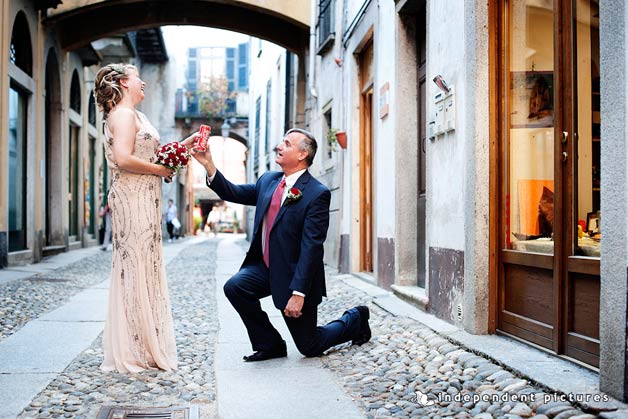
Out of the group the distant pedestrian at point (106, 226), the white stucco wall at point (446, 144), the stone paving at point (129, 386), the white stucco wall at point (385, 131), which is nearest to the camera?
the stone paving at point (129, 386)

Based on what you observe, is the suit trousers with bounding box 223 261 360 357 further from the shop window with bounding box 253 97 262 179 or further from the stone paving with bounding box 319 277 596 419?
the shop window with bounding box 253 97 262 179

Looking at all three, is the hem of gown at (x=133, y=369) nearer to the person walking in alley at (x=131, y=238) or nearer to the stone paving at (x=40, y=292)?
the person walking in alley at (x=131, y=238)

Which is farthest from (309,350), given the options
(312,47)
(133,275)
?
(312,47)

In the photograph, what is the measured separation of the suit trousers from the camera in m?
4.66

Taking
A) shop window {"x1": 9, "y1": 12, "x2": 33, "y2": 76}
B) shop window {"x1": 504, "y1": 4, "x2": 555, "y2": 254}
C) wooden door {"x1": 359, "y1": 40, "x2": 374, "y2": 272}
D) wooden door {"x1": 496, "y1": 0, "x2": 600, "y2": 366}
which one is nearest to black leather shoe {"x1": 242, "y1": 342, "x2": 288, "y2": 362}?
wooden door {"x1": 496, "y1": 0, "x2": 600, "y2": 366}

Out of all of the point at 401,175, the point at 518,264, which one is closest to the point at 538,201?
the point at 518,264

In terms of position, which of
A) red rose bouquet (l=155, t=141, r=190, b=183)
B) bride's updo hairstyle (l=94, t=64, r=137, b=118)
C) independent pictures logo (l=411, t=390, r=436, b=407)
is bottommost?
independent pictures logo (l=411, t=390, r=436, b=407)

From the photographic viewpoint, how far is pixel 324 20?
1363 cm

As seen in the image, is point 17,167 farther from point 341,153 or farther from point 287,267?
point 287,267

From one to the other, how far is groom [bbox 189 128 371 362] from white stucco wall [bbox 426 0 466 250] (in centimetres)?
132

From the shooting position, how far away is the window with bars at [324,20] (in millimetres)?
12947

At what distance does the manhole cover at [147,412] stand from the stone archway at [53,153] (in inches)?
508

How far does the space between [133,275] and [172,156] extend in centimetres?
72

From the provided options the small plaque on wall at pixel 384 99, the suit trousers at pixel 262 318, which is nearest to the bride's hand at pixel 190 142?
the suit trousers at pixel 262 318
